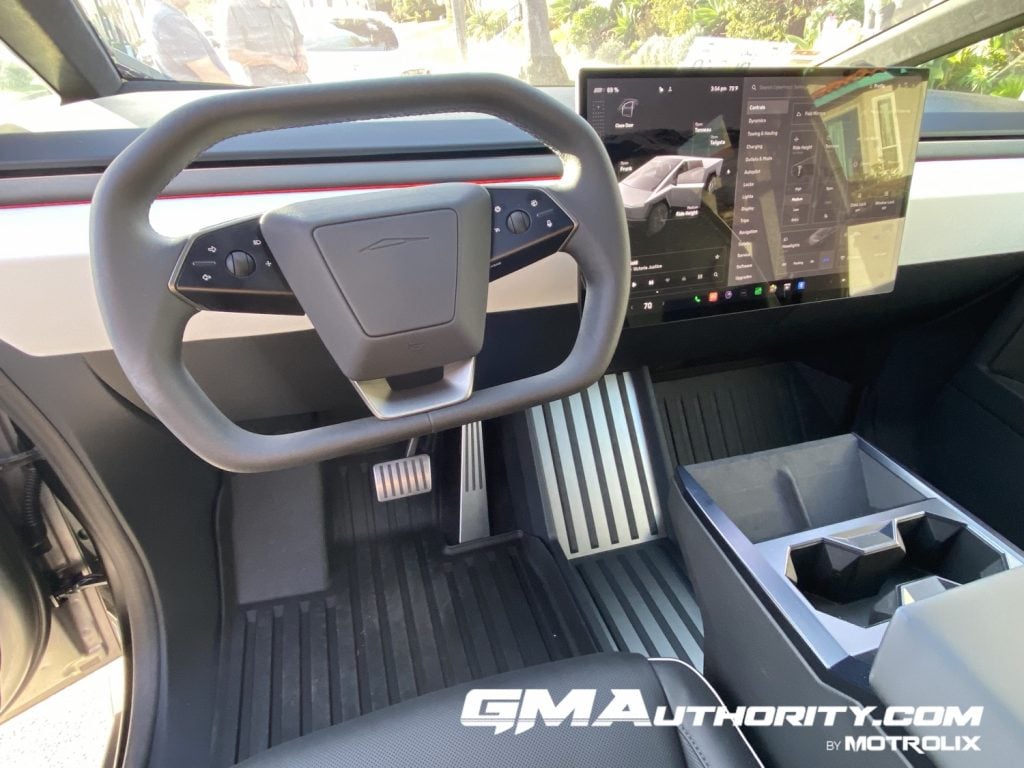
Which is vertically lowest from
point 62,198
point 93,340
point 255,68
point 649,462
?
point 649,462

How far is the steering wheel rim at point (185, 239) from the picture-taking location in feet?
1.84

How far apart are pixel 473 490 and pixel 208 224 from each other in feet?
2.73

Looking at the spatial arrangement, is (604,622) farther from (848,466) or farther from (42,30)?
(42,30)

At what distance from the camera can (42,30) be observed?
102 cm

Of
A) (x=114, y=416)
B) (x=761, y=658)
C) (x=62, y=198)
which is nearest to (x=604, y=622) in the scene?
(x=761, y=658)

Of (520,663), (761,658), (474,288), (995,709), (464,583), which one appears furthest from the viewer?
(464,583)

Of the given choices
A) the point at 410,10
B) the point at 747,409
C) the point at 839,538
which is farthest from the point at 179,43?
the point at 747,409

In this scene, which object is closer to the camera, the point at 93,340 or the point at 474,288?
the point at 474,288

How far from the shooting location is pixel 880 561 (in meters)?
0.88

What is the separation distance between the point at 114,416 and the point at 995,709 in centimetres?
112

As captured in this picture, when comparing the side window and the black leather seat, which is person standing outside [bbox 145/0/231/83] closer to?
the black leather seat

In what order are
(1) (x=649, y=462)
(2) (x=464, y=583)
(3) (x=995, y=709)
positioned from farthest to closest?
(1) (x=649, y=462), (2) (x=464, y=583), (3) (x=995, y=709)

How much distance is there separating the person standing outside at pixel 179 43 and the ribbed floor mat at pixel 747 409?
1.11m

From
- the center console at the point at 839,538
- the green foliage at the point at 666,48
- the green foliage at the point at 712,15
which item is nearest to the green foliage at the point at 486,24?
the green foliage at the point at 666,48
